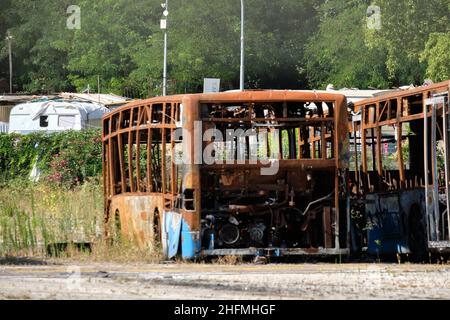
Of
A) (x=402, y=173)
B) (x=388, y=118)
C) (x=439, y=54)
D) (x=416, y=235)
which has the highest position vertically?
(x=439, y=54)

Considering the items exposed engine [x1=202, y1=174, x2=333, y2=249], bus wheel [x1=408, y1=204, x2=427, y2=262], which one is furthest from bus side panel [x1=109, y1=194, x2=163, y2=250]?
bus wheel [x1=408, y1=204, x2=427, y2=262]

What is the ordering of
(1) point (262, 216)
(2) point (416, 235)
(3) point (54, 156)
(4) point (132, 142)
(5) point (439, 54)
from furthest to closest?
(5) point (439, 54), (3) point (54, 156), (4) point (132, 142), (2) point (416, 235), (1) point (262, 216)

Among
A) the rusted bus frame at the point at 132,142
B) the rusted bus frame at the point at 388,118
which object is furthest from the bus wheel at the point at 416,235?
the rusted bus frame at the point at 132,142

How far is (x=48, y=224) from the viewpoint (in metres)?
28.0

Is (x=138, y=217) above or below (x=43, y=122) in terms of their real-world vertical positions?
below

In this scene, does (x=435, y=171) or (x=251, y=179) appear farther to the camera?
(x=251, y=179)

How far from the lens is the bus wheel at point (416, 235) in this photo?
2373 cm

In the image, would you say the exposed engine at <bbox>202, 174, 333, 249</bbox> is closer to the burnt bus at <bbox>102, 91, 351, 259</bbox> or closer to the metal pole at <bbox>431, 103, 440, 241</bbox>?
the burnt bus at <bbox>102, 91, 351, 259</bbox>

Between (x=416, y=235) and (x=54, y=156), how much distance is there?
25.6m

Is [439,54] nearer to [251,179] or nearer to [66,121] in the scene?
[66,121]

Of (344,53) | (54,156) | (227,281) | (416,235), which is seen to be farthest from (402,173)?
(344,53)

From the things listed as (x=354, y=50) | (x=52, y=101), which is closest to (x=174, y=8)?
(x=354, y=50)

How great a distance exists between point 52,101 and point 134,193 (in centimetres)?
3387

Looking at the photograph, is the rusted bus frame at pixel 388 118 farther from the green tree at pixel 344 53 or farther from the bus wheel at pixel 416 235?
the green tree at pixel 344 53
